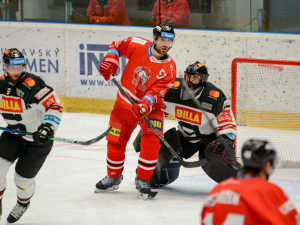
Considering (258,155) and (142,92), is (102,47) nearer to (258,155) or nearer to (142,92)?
(142,92)

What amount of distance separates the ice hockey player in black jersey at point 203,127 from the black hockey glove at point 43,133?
111 centimetres

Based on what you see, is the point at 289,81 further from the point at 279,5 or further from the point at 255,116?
the point at 279,5

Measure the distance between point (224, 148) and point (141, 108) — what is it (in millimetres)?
619

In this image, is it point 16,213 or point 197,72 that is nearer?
point 16,213

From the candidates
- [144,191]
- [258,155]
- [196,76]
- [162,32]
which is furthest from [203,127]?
[258,155]

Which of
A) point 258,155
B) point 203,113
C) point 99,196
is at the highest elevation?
point 258,155

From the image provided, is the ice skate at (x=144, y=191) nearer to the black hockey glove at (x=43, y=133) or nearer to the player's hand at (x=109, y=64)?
the player's hand at (x=109, y=64)

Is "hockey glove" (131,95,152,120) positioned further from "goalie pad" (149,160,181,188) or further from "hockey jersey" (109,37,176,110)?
"goalie pad" (149,160,181,188)

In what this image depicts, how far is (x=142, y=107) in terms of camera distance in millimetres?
4406

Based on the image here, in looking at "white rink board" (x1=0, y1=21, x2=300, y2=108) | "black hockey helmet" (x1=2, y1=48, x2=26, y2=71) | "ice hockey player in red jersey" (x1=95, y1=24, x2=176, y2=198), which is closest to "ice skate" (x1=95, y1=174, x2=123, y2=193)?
"ice hockey player in red jersey" (x1=95, y1=24, x2=176, y2=198)

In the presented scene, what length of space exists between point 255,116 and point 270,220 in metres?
4.20

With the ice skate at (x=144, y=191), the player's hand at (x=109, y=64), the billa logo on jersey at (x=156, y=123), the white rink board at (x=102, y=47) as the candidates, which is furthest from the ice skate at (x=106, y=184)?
the white rink board at (x=102, y=47)

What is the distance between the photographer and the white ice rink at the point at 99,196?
4160mm

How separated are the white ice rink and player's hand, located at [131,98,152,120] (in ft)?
1.95
